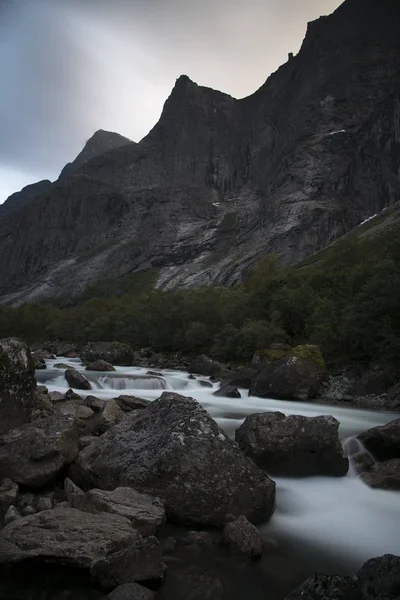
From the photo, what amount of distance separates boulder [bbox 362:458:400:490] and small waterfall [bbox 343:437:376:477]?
21cm

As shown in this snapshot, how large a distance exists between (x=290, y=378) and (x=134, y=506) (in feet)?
57.1

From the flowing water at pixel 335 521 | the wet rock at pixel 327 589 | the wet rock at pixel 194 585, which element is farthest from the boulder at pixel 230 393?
the wet rock at pixel 327 589

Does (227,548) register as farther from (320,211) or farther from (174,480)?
(320,211)

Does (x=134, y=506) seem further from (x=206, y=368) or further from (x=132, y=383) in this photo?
(x=206, y=368)

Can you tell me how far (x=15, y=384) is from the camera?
1209 centimetres

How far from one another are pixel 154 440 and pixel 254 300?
127ft

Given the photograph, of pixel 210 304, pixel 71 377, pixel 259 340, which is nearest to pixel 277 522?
pixel 71 377

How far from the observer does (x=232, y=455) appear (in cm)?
897

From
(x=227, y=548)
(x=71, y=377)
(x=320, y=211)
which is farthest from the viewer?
(x=320, y=211)

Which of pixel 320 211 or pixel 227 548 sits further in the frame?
pixel 320 211

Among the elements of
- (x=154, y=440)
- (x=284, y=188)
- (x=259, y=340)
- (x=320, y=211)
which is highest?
(x=284, y=188)

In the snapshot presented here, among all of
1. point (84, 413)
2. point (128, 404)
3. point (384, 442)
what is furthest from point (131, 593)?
point (128, 404)

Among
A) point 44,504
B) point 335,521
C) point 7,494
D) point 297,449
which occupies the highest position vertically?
point 7,494

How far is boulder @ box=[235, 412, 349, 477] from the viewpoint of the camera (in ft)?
36.6
